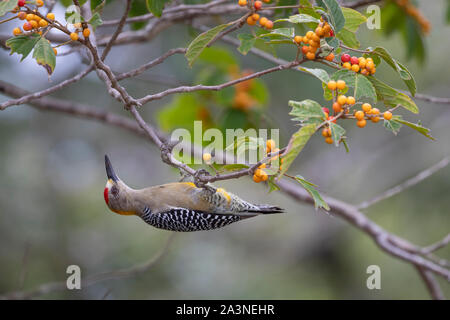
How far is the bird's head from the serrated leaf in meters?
1.28

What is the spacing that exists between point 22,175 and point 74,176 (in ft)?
3.24

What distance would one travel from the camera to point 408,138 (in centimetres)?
713

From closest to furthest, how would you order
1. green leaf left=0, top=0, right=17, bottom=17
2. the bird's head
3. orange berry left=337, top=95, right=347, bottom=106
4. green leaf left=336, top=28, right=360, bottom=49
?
orange berry left=337, top=95, right=347, bottom=106
green leaf left=0, top=0, right=17, bottom=17
green leaf left=336, top=28, right=360, bottom=49
the bird's head

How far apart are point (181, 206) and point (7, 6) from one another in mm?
1675

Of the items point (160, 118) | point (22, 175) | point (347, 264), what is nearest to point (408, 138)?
point (347, 264)

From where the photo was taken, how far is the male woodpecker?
9.52 ft

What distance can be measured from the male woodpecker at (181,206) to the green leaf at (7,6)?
4.18ft

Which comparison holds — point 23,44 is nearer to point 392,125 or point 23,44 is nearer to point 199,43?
point 199,43

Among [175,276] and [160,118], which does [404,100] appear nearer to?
[160,118]

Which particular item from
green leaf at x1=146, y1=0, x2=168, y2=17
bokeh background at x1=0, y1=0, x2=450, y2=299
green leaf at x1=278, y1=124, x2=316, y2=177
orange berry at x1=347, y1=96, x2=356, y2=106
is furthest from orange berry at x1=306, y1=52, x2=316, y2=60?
bokeh background at x1=0, y1=0, x2=450, y2=299

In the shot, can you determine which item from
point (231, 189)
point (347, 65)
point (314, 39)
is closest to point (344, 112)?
point (347, 65)

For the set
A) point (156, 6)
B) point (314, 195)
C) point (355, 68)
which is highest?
point (156, 6)

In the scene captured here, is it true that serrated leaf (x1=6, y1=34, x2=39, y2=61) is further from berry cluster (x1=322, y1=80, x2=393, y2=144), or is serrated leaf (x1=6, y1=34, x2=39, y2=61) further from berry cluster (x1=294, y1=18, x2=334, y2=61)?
berry cluster (x1=322, y1=80, x2=393, y2=144)

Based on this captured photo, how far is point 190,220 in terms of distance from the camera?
2889 mm
